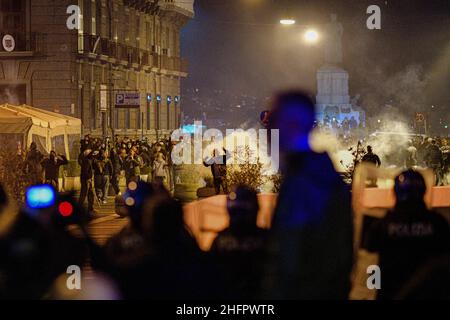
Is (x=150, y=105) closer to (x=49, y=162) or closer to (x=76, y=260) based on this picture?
(x=49, y=162)

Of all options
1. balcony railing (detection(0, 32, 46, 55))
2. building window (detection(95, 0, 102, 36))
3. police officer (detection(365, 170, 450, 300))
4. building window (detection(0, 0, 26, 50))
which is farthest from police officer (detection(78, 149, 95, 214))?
building window (detection(95, 0, 102, 36))

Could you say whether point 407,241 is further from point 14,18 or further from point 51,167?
point 14,18

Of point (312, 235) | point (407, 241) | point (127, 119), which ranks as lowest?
point (407, 241)

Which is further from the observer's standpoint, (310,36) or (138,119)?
(138,119)

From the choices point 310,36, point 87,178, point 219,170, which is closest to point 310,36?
point 310,36

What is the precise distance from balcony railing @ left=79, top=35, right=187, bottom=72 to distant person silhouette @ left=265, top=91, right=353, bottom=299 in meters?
42.8

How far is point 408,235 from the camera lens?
6672 millimetres

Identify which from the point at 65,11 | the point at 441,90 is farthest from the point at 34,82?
the point at 441,90

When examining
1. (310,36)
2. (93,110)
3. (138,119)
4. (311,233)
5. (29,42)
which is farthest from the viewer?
(138,119)

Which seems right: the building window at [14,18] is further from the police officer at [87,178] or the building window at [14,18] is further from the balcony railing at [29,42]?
the police officer at [87,178]

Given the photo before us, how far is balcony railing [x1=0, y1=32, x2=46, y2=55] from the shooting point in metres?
45.9

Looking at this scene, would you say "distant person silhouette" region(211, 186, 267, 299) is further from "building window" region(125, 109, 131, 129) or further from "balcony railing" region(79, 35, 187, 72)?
"building window" region(125, 109, 131, 129)

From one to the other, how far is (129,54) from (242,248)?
49854 mm

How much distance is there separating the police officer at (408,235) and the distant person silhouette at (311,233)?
1442 mm
